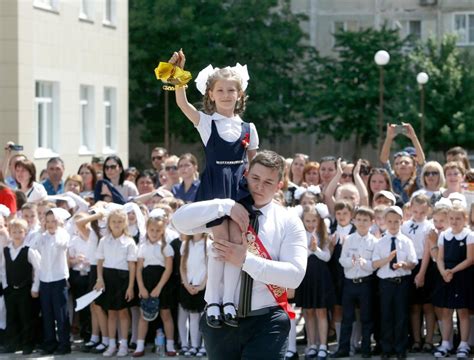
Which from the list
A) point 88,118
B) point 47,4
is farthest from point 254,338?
point 88,118

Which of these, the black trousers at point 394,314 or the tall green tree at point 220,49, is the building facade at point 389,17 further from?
the black trousers at point 394,314

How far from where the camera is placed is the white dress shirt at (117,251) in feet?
38.5

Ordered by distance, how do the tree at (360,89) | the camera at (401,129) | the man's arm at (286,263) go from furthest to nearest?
the tree at (360,89)
the camera at (401,129)
the man's arm at (286,263)

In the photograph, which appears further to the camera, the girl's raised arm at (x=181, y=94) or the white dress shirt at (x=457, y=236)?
the white dress shirt at (x=457, y=236)

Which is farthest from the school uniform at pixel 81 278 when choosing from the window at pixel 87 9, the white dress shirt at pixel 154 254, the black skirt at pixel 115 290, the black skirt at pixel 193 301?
the window at pixel 87 9

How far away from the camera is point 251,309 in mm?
5754

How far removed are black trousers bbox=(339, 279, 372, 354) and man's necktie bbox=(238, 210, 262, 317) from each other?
18.4 ft

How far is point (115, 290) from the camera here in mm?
11742

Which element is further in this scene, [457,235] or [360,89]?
[360,89]

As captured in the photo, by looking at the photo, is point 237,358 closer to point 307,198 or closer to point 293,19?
point 307,198

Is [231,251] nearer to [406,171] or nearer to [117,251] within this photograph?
[117,251]

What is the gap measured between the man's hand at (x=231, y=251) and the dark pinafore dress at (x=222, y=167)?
2.58ft

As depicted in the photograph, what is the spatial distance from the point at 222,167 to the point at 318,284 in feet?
16.3

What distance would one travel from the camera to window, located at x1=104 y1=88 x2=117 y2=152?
31.7 metres
